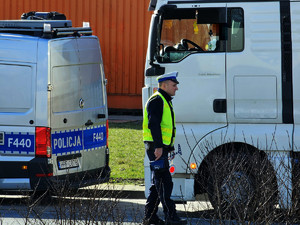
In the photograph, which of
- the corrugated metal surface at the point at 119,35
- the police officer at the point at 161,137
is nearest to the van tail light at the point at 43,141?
the police officer at the point at 161,137

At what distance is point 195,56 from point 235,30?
569 millimetres

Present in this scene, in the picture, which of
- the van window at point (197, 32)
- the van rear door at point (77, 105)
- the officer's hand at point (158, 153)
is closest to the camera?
the officer's hand at point (158, 153)

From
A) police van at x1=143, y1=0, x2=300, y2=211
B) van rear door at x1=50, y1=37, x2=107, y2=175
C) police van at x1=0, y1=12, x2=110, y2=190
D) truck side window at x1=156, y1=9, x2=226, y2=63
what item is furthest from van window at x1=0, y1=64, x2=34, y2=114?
truck side window at x1=156, y1=9, x2=226, y2=63

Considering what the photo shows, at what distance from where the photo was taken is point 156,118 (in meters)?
7.58

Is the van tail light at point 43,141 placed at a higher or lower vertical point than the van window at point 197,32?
lower

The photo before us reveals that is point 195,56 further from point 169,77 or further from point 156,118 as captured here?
point 156,118

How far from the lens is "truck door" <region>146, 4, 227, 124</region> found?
823 centimetres

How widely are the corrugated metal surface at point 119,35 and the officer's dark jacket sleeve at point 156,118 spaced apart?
11.7 metres

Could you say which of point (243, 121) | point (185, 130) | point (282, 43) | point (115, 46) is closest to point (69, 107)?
point (185, 130)

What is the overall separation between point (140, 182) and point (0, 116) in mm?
2629

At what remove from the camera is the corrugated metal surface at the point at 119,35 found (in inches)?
770

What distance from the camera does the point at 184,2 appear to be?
27.3 ft

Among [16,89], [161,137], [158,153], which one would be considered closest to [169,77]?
[161,137]

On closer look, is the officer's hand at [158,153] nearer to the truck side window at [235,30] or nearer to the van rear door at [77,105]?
the truck side window at [235,30]
